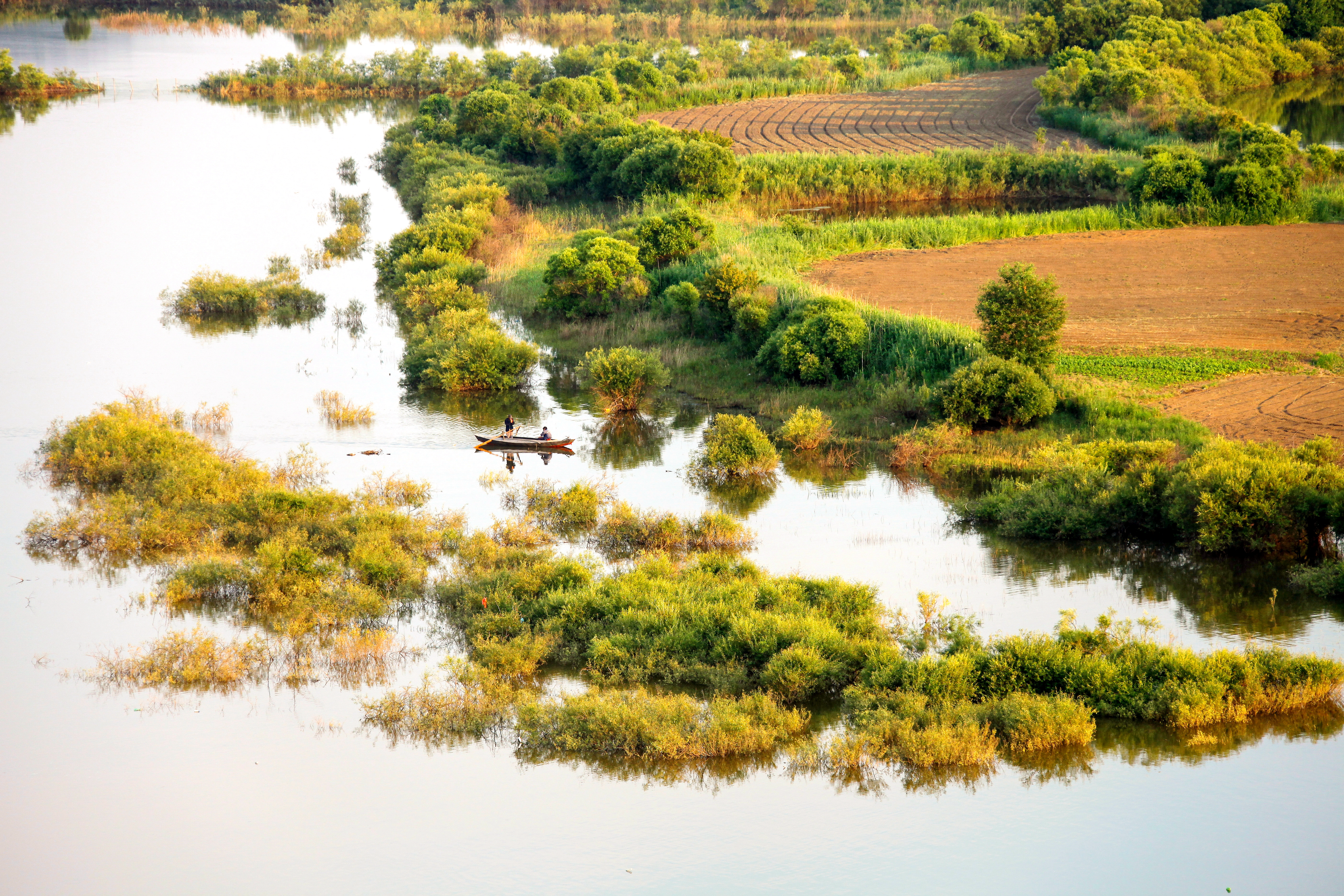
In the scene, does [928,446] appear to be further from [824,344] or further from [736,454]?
[824,344]

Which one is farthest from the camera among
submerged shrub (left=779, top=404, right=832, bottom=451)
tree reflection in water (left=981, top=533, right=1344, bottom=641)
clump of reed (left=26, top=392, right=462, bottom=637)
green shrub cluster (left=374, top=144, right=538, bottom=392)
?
green shrub cluster (left=374, top=144, right=538, bottom=392)

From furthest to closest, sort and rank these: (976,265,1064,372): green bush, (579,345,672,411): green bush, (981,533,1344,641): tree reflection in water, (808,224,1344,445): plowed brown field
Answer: (579,345,672,411): green bush
(976,265,1064,372): green bush
(808,224,1344,445): plowed brown field
(981,533,1344,641): tree reflection in water

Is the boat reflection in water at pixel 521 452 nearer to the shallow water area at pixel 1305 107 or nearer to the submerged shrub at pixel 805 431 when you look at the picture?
the submerged shrub at pixel 805 431

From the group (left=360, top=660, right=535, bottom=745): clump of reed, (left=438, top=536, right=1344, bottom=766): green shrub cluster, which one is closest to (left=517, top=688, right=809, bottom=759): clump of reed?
(left=438, top=536, right=1344, bottom=766): green shrub cluster

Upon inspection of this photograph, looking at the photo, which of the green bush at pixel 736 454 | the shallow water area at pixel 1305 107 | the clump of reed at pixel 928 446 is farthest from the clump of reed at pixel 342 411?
the shallow water area at pixel 1305 107

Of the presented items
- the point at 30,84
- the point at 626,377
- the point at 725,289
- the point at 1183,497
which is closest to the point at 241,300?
the point at 626,377

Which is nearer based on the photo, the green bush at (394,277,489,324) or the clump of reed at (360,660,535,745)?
the clump of reed at (360,660,535,745)

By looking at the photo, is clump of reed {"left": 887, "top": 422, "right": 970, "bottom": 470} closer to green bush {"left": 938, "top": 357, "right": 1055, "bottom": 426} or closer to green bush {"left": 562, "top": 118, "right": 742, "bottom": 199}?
green bush {"left": 938, "top": 357, "right": 1055, "bottom": 426}

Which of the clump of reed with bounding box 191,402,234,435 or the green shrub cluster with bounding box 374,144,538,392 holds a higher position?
the green shrub cluster with bounding box 374,144,538,392
